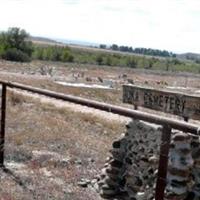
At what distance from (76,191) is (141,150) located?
1.01 metres

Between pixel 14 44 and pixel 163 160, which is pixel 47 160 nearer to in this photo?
pixel 163 160

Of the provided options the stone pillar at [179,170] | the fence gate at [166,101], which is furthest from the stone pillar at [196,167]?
the fence gate at [166,101]

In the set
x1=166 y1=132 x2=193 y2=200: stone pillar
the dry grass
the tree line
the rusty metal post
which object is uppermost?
the rusty metal post

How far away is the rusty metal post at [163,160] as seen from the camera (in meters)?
4.83

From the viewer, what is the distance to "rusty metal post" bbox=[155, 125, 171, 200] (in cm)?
483

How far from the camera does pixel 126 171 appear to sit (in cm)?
786

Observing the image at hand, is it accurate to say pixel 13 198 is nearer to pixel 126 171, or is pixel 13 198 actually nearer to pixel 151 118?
pixel 126 171

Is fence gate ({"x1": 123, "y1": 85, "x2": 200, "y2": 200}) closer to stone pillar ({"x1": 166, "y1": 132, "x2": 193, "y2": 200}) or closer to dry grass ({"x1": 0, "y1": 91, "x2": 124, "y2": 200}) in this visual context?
stone pillar ({"x1": 166, "y1": 132, "x2": 193, "y2": 200})

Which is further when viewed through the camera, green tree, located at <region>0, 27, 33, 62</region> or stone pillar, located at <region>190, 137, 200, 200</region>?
green tree, located at <region>0, 27, 33, 62</region>

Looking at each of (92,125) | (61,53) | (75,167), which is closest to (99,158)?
(75,167)

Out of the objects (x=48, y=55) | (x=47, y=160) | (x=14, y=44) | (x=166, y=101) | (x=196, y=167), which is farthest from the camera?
(x=48, y=55)

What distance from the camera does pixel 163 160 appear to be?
4918 millimetres

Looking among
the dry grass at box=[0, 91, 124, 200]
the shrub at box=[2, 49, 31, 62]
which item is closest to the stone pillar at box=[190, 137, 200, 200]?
the dry grass at box=[0, 91, 124, 200]

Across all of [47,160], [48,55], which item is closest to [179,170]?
[47,160]
